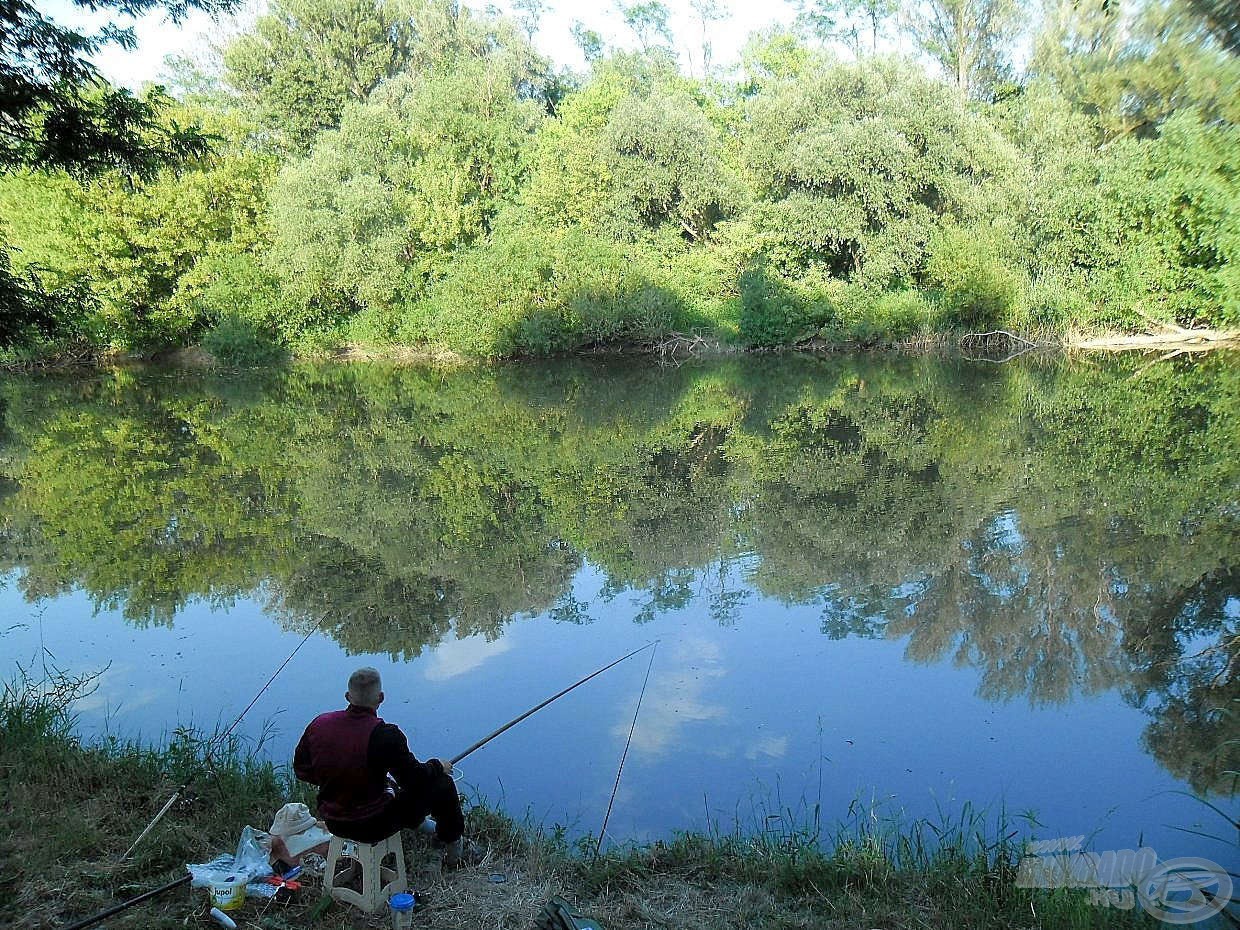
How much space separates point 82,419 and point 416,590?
14544mm

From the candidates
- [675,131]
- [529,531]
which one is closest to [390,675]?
[529,531]

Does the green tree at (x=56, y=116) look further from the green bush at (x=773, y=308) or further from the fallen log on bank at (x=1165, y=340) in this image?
the fallen log on bank at (x=1165, y=340)

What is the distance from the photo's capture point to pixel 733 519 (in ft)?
35.2

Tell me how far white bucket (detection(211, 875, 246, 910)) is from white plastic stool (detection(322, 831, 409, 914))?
0.31 m

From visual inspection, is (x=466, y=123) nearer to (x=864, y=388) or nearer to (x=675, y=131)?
(x=675, y=131)

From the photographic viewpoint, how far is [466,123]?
Result: 33.8 m

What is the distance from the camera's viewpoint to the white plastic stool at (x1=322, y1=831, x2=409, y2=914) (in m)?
3.74

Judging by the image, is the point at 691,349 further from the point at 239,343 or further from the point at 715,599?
the point at 715,599

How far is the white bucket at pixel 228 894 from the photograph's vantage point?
3664 millimetres

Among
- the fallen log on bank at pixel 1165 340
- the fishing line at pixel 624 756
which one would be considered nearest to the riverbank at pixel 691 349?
the fallen log on bank at pixel 1165 340

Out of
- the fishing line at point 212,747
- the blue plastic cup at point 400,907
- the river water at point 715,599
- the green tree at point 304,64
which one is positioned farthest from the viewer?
the green tree at point 304,64

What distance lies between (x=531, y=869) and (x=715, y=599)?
4.45 meters

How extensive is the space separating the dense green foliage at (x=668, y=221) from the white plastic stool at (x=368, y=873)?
2331 centimetres

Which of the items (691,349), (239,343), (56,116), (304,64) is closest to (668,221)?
(691,349)
